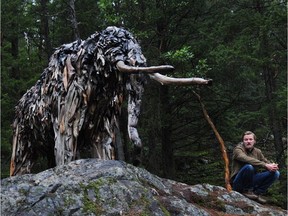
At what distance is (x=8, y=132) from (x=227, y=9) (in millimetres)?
7381

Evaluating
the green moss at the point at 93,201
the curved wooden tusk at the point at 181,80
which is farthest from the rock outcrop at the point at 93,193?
the curved wooden tusk at the point at 181,80

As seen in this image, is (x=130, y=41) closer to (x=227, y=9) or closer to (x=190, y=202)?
(x=190, y=202)

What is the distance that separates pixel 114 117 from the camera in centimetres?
533

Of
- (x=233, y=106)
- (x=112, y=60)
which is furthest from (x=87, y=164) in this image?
(x=233, y=106)

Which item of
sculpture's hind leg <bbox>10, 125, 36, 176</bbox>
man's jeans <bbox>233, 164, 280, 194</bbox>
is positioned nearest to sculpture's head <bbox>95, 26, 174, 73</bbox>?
sculpture's hind leg <bbox>10, 125, 36, 176</bbox>

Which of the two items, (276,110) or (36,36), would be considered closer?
(276,110)

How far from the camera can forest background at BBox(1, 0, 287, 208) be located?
36.0ft

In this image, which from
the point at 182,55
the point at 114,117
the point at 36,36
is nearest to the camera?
the point at 114,117

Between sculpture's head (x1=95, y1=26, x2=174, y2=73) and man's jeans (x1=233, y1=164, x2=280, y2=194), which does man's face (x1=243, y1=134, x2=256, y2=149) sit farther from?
sculpture's head (x1=95, y1=26, x2=174, y2=73)

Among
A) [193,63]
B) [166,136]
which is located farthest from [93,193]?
[193,63]

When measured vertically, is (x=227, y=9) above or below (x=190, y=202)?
above

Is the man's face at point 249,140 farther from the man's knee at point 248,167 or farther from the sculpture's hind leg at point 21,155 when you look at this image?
the sculpture's hind leg at point 21,155

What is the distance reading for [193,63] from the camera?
13.0 meters

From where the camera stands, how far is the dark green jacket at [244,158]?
6.00m
